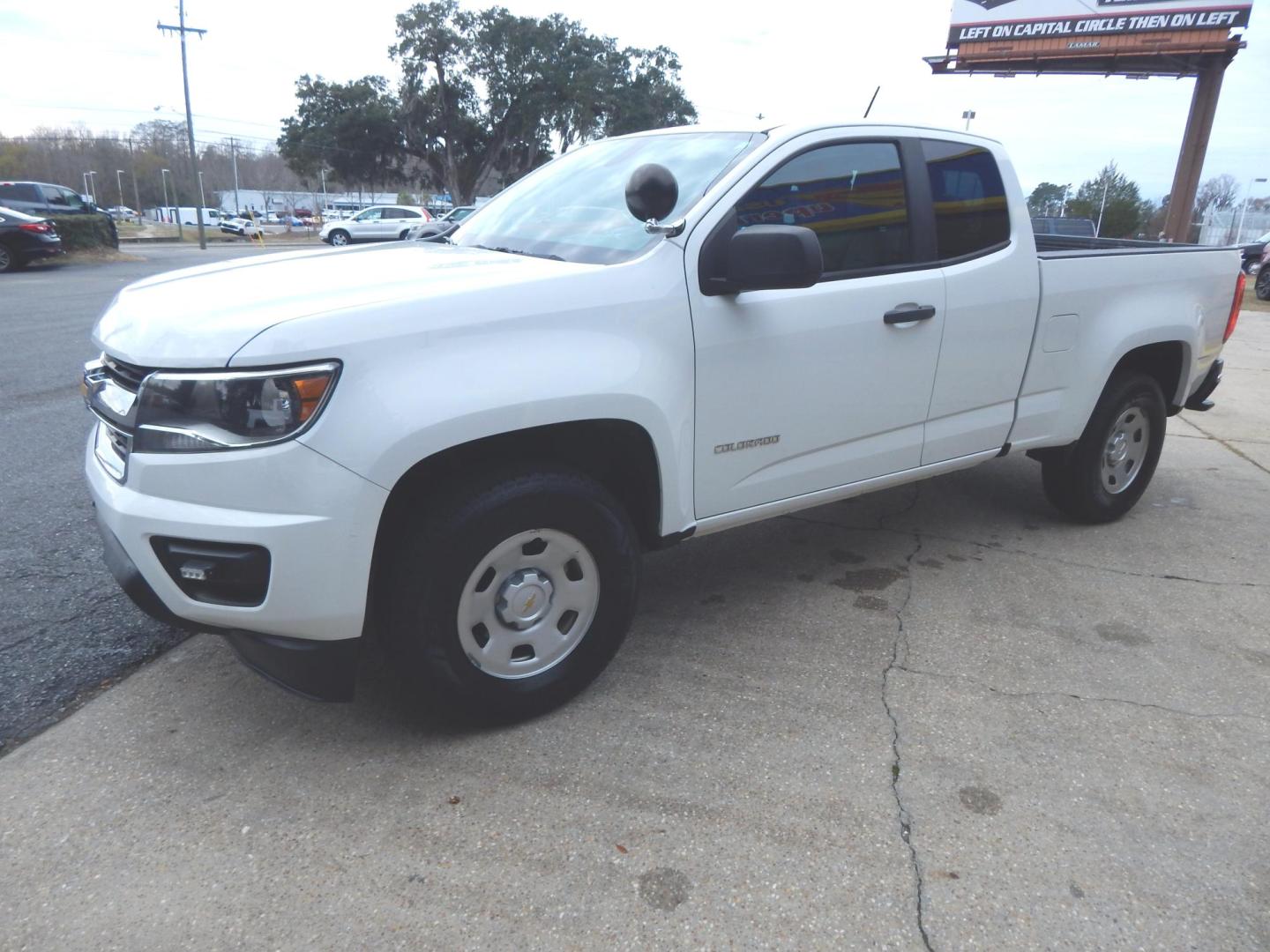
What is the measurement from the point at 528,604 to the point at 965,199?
2.48 metres

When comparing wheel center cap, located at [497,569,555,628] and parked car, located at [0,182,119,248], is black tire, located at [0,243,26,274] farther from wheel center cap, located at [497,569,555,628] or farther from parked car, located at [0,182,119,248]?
wheel center cap, located at [497,569,555,628]

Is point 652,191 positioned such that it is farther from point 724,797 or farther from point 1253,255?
point 1253,255

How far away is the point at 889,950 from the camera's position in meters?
1.93

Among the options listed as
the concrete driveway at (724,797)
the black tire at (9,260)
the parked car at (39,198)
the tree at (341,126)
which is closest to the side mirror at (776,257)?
the concrete driveway at (724,797)

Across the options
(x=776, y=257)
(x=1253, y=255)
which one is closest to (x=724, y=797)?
(x=776, y=257)

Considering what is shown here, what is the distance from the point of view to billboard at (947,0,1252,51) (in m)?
22.8

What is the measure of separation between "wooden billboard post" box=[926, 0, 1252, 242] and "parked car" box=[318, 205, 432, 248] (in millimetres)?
20241

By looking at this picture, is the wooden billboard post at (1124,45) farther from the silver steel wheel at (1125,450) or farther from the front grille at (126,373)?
the front grille at (126,373)

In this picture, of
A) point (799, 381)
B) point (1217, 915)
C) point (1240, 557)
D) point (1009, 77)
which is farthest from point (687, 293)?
point (1009, 77)

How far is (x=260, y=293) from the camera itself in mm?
2406

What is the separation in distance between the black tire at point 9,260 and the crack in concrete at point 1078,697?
20.3 meters

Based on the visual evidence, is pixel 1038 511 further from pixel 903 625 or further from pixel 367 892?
pixel 367 892

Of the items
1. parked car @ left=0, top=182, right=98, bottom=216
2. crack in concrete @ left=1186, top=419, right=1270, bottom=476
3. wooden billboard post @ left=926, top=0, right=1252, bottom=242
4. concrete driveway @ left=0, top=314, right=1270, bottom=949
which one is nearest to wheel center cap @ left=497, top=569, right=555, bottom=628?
concrete driveway @ left=0, top=314, right=1270, bottom=949

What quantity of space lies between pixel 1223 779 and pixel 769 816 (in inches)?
54.3
